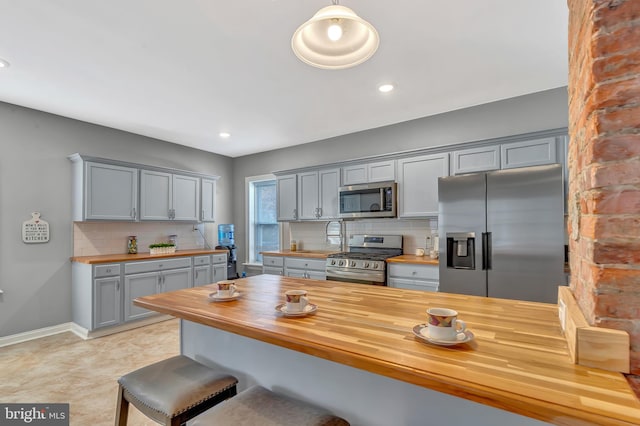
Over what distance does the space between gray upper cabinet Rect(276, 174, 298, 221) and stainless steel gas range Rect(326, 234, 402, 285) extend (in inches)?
40.2

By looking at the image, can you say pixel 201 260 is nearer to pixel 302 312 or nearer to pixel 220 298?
pixel 220 298

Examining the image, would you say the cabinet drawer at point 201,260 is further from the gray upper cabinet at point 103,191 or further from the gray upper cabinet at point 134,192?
the gray upper cabinet at point 103,191

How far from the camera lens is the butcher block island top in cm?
71

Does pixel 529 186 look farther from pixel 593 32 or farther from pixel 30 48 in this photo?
pixel 30 48

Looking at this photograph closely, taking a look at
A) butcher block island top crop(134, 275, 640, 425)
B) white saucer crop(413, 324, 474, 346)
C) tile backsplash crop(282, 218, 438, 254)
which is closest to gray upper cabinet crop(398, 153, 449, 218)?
tile backsplash crop(282, 218, 438, 254)

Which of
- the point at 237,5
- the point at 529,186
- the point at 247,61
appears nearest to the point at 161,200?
the point at 247,61

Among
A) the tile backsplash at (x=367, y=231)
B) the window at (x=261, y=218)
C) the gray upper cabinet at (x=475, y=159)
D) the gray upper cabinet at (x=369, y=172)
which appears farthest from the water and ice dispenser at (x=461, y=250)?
the window at (x=261, y=218)

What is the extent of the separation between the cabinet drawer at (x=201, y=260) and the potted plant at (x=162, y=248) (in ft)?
1.27

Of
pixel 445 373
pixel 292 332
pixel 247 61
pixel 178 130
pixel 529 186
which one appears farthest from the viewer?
pixel 178 130

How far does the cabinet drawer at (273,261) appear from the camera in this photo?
15.5 ft

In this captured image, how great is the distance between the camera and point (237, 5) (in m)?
1.97

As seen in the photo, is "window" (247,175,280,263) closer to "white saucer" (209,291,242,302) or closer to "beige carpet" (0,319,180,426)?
"beige carpet" (0,319,180,426)

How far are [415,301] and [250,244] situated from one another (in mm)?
4605

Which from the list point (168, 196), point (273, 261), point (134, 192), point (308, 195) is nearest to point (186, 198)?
point (168, 196)
